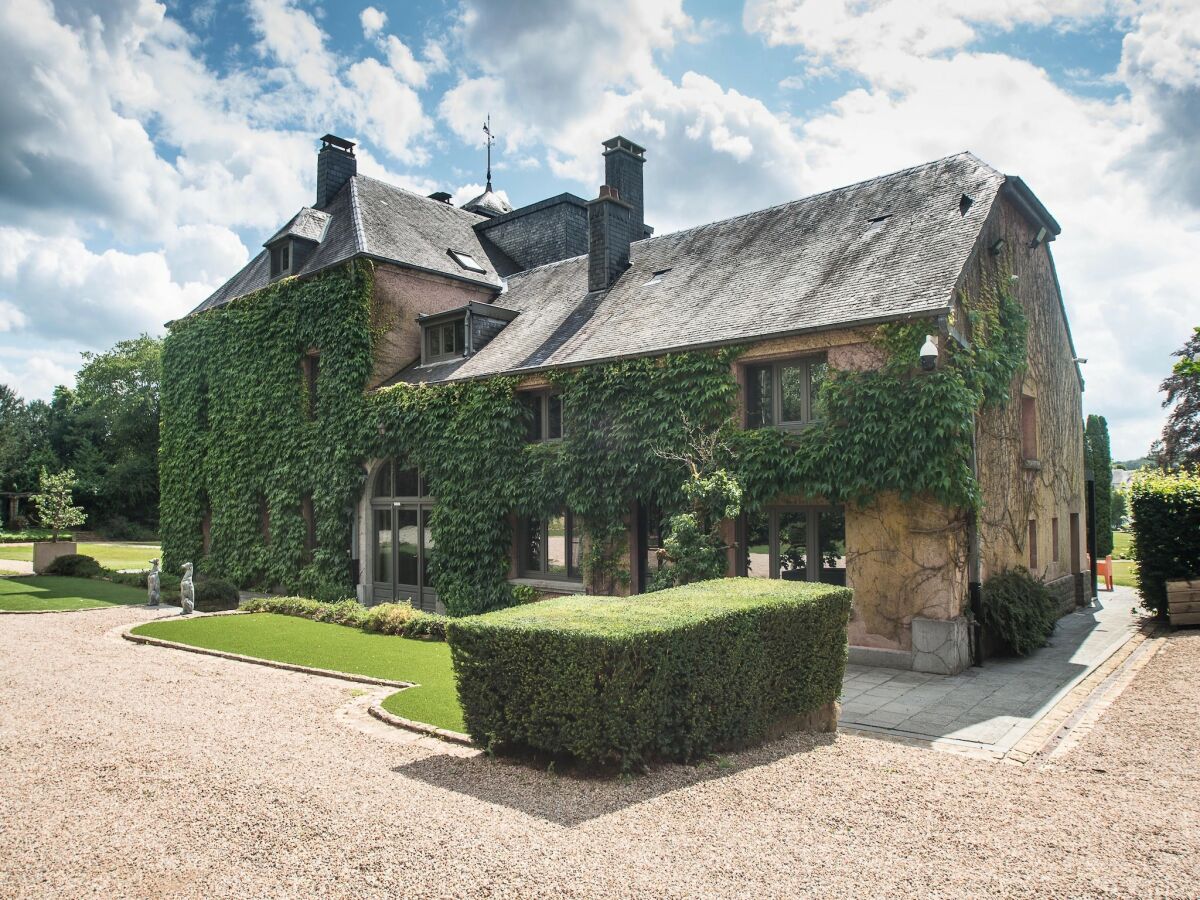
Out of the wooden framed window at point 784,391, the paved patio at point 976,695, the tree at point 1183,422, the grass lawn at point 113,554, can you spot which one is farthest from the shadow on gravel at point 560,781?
the tree at point 1183,422

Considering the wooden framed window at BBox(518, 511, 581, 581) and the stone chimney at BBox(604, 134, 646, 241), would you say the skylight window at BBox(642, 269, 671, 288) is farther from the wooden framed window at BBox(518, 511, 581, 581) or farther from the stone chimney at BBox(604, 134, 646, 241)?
the wooden framed window at BBox(518, 511, 581, 581)

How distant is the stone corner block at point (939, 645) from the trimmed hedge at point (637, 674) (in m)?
4.23

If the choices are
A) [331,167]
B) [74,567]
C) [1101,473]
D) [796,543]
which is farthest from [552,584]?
[1101,473]

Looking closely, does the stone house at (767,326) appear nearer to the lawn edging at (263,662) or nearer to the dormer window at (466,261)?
the dormer window at (466,261)

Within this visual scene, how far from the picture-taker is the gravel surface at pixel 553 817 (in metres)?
4.74

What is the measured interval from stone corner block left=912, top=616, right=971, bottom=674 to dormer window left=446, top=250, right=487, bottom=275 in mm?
15420

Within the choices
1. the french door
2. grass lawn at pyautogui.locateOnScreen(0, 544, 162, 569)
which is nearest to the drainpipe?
the french door

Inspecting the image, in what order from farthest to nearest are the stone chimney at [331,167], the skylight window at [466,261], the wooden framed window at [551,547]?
the stone chimney at [331,167]
the skylight window at [466,261]
the wooden framed window at [551,547]

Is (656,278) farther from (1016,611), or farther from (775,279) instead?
(1016,611)

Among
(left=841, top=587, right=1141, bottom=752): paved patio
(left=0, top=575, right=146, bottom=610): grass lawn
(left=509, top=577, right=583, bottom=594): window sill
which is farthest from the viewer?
(left=0, top=575, right=146, bottom=610): grass lawn

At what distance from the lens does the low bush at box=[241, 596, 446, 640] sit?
562 inches

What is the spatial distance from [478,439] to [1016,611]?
10486mm

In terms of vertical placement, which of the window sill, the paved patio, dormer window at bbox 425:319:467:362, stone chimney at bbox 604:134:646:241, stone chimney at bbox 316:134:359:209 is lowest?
the paved patio

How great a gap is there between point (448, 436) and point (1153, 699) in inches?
517
